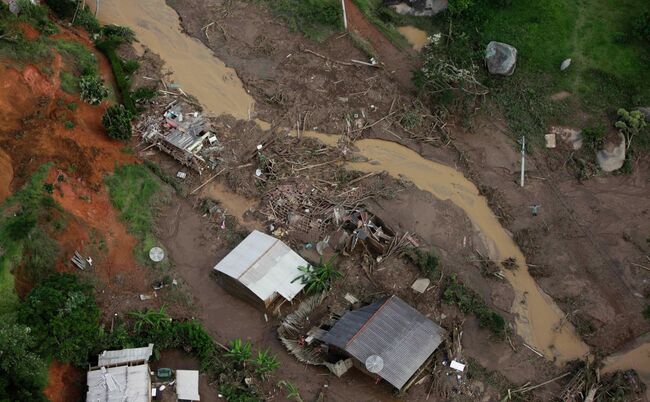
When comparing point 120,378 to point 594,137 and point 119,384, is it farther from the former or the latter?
point 594,137

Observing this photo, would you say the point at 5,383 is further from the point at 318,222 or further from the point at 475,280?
the point at 475,280

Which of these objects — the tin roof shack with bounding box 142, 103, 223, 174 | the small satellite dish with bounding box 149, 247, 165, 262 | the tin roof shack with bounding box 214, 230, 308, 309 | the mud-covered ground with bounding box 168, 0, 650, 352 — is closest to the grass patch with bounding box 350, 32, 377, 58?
the mud-covered ground with bounding box 168, 0, 650, 352

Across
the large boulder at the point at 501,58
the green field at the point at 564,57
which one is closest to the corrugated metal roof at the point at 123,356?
the green field at the point at 564,57

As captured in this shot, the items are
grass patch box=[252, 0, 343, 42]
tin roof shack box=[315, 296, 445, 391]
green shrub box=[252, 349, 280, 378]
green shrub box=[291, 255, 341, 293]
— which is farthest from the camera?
grass patch box=[252, 0, 343, 42]

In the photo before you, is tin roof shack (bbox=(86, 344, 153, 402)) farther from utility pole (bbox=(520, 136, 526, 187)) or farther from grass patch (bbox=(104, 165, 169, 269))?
utility pole (bbox=(520, 136, 526, 187))

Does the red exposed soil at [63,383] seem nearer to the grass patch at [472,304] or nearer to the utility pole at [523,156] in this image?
the grass patch at [472,304]

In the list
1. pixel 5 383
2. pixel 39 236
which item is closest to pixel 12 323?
pixel 5 383
